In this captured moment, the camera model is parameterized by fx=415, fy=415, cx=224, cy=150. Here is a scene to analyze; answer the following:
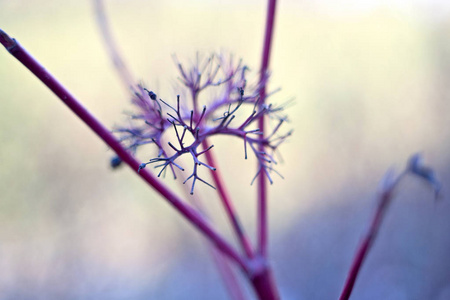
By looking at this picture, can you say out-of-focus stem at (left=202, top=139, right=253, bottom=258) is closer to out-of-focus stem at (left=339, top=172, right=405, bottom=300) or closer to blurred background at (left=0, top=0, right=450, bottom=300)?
out-of-focus stem at (left=339, top=172, right=405, bottom=300)

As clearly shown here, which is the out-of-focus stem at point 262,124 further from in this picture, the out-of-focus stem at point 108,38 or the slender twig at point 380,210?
the out-of-focus stem at point 108,38

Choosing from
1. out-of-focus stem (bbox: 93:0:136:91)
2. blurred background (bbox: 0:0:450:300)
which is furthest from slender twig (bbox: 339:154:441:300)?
blurred background (bbox: 0:0:450:300)

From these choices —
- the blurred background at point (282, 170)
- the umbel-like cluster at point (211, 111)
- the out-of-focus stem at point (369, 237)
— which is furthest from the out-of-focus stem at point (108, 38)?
the blurred background at point (282, 170)

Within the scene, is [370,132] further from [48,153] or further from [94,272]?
[48,153]

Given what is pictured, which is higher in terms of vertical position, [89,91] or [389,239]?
[89,91]

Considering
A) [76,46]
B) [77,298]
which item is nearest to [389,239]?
[77,298]

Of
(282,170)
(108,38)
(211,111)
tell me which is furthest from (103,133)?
(282,170)

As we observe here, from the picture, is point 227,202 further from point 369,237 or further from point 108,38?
point 108,38
